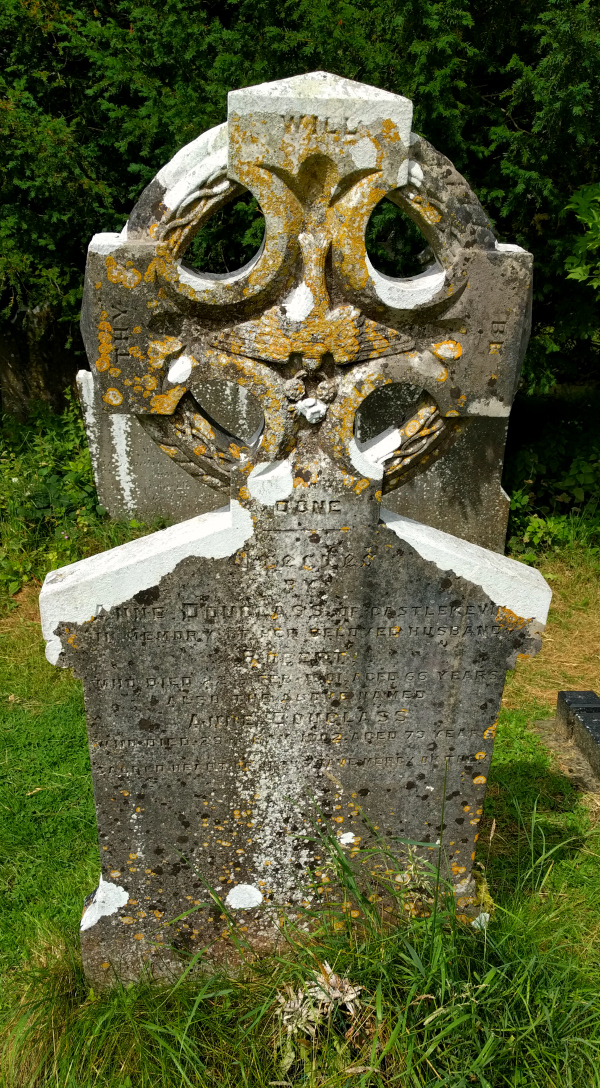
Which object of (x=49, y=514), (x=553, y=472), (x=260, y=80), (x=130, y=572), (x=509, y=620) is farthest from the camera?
(x=553, y=472)

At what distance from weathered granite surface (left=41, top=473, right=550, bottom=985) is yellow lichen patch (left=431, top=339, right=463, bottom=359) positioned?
45 cm

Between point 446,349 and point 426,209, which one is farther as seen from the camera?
point 446,349

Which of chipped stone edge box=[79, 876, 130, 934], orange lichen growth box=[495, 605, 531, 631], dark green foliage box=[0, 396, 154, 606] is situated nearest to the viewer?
orange lichen growth box=[495, 605, 531, 631]

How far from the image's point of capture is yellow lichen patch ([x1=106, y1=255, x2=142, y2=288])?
222 cm

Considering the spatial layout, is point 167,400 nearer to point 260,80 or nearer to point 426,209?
point 426,209

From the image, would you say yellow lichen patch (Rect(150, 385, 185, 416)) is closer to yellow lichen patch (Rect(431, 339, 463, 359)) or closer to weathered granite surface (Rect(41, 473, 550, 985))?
weathered granite surface (Rect(41, 473, 550, 985))

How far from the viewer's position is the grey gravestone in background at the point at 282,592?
223cm

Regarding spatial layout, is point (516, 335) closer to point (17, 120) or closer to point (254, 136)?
point (254, 136)

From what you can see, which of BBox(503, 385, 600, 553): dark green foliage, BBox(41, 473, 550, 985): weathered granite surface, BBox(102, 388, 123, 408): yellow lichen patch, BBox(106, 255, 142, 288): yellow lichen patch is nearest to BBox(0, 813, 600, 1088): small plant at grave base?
BBox(41, 473, 550, 985): weathered granite surface

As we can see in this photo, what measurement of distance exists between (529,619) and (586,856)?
134 cm

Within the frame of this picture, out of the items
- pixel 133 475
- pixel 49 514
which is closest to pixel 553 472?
pixel 133 475

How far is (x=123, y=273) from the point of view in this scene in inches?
88.0

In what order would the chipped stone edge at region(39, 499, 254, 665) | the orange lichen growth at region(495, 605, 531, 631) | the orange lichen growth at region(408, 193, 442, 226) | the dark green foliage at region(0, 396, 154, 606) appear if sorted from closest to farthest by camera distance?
the orange lichen growth at region(408, 193, 442, 226) < the chipped stone edge at region(39, 499, 254, 665) < the orange lichen growth at region(495, 605, 531, 631) < the dark green foliage at region(0, 396, 154, 606)

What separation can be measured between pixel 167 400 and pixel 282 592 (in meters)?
0.65
